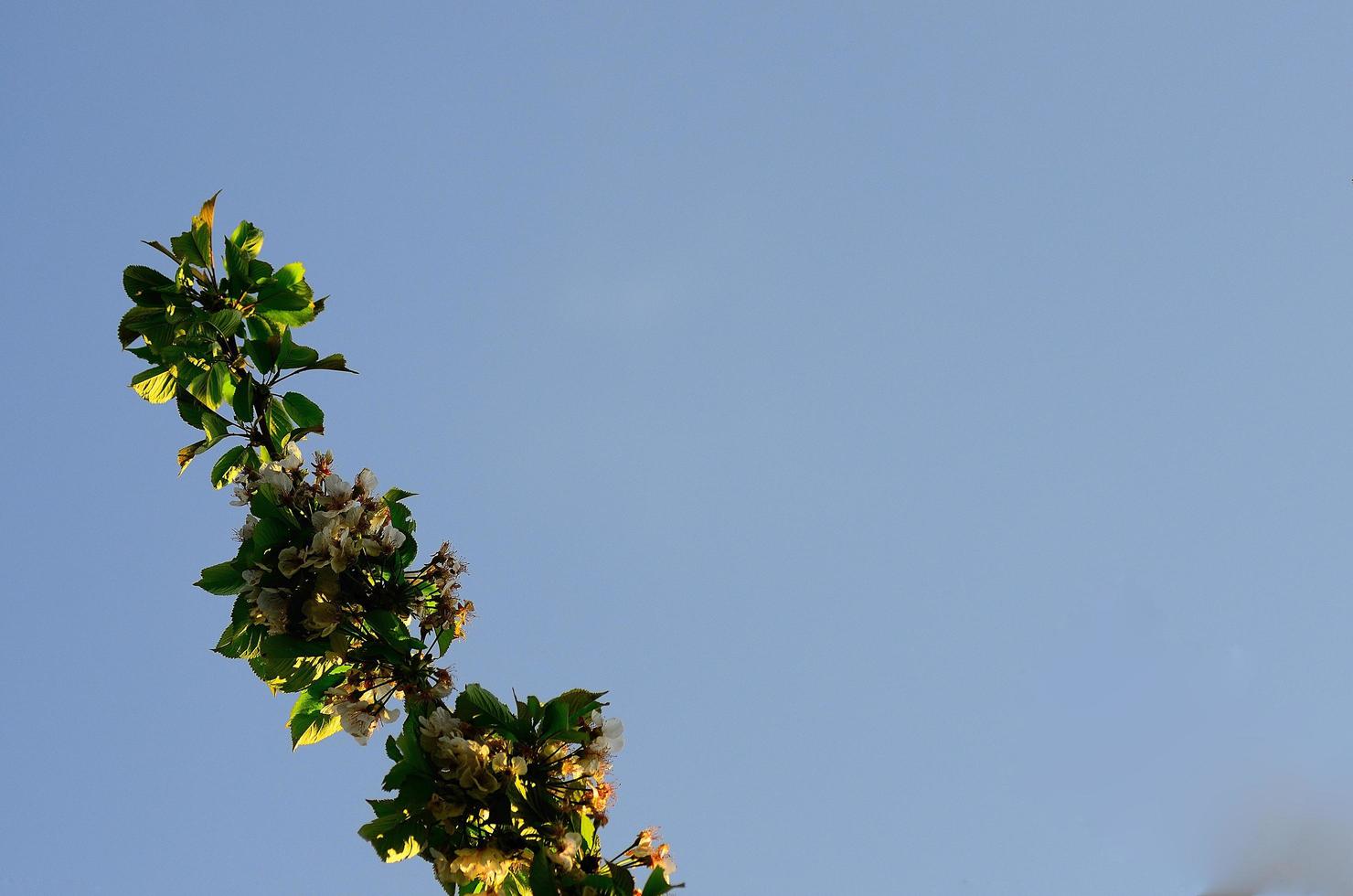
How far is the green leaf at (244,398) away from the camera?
14.7ft

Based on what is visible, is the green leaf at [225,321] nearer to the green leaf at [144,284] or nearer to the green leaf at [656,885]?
the green leaf at [144,284]

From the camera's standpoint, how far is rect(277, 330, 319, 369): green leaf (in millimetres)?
Answer: 4496

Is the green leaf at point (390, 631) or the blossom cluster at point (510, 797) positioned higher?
the green leaf at point (390, 631)

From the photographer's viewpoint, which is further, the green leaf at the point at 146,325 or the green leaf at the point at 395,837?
the green leaf at the point at 146,325

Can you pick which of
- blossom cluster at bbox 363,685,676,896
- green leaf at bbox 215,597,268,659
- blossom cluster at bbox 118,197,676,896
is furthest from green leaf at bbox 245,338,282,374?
blossom cluster at bbox 363,685,676,896

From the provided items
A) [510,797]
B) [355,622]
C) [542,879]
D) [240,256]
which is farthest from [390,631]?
[240,256]

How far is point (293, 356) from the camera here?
4504 millimetres

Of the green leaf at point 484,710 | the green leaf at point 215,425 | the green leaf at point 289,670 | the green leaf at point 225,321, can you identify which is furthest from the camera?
the green leaf at point 215,425

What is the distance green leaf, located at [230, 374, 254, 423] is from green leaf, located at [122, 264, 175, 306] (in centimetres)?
43

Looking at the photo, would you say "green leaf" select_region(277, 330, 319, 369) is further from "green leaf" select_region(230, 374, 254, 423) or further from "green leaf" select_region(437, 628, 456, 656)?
"green leaf" select_region(437, 628, 456, 656)

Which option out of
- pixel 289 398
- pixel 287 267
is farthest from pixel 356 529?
pixel 287 267

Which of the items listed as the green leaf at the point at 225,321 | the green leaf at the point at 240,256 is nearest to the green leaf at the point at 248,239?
the green leaf at the point at 240,256

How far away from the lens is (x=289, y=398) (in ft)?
14.9

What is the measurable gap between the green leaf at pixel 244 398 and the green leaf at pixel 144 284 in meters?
0.43
